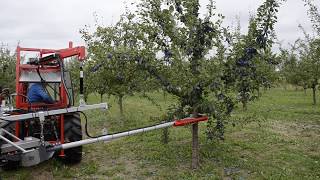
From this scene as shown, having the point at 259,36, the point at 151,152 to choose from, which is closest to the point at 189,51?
the point at 259,36

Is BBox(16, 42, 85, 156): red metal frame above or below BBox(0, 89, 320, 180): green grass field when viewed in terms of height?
above

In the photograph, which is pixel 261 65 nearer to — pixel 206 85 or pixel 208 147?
pixel 206 85

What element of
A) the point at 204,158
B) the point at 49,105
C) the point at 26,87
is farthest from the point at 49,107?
the point at 204,158

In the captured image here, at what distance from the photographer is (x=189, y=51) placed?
757 centimetres

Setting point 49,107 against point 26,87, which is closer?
point 49,107

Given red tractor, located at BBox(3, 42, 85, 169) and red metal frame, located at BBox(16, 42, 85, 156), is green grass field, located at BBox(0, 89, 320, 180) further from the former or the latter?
red metal frame, located at BBox(16, 42, 85, 156)

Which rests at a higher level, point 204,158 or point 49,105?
point 49,105

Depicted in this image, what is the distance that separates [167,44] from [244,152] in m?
3.41

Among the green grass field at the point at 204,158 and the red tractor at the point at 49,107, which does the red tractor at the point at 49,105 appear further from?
the green grass field at the point at 204,158

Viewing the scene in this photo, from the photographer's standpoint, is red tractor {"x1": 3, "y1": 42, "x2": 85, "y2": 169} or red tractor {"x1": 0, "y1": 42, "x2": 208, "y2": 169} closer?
red tractor {"x1": 0, "y1": 42, "x2": 208, "y2": 169}

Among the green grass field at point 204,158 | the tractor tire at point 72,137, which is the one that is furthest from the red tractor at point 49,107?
the green grass field at point 204,158

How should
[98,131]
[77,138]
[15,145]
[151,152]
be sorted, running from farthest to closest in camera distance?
[98,131] → [151,152] → [77,138] → [15,145]

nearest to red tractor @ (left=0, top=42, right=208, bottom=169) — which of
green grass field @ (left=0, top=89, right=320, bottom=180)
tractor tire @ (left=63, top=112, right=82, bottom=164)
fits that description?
tractor tire @ (left=63, top=112, right=82, bottom=164)

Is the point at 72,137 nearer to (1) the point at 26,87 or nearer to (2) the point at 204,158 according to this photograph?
(1) the point at 26,87
